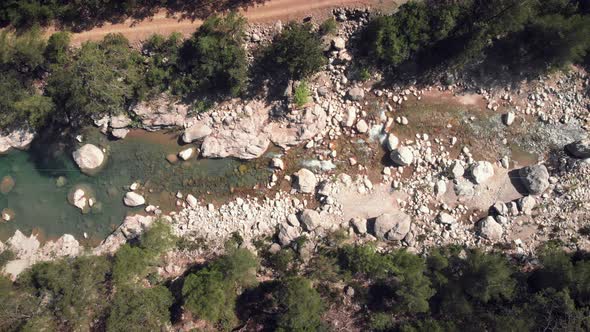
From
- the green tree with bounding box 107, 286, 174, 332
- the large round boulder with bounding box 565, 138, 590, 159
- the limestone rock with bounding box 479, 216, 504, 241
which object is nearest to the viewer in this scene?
the green tree with bounding box 107, 286, 174, 332

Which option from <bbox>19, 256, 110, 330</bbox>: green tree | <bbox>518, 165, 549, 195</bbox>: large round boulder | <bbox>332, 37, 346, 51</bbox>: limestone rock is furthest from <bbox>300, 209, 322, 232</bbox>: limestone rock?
<bbox>518, 165, 549, 195</bbox>: large round boulder

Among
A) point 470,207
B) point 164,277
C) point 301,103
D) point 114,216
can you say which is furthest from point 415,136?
point 114,216

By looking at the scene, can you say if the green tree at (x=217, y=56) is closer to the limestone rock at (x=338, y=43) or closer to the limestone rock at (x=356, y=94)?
the limestone rock at (x=338, y=43)

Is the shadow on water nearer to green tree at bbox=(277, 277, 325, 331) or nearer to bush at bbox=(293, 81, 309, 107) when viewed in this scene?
bush at bbox=(293, 81, 309, 107)

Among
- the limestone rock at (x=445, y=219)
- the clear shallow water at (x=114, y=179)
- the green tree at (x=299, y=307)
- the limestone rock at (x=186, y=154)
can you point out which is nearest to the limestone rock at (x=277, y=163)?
the clear shallow water at (x=114, y=179)

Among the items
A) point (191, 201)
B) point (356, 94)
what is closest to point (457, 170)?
point (356, 94)

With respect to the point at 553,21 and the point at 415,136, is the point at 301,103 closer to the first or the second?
the point at 415,136

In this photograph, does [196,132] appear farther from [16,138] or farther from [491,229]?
[491,229]
